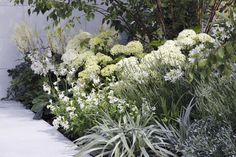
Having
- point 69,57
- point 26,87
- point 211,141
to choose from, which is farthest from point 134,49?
point 211,141

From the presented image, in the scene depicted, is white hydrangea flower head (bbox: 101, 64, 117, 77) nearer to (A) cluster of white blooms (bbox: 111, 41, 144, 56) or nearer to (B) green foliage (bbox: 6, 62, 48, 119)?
(A) cluster of white blooms (bbox: 111, 41, 144, 56)

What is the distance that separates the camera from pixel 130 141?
11.0 feet

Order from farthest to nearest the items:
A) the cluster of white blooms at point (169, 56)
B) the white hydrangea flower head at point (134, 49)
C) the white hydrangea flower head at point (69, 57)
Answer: the white hydrangea flower head at point (69, 57) < the white hydrangea flower head at point (134, 49) < the cluster of white blooms at point (169, 56)

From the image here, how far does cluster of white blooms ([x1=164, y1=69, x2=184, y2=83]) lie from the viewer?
3848 millimetres

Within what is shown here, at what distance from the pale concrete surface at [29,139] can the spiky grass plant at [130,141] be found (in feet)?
0.77

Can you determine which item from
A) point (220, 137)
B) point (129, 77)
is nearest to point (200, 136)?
point (220, 137)

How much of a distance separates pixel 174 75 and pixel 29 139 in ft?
4.37

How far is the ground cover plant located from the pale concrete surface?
0.13 metres

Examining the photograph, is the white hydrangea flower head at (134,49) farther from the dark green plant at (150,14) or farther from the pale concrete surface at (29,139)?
the pale concrete surface at (29,139)

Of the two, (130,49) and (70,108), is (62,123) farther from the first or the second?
(130,49)

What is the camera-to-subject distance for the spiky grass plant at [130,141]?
3.24 metres

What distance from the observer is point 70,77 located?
17.0 ft

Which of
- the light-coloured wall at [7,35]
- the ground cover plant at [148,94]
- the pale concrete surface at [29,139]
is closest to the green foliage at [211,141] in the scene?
the ground cover plant at [148,94]

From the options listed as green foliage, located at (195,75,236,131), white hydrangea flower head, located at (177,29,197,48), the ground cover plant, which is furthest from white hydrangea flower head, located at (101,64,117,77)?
green foliage, located at (195,75,236,131)
